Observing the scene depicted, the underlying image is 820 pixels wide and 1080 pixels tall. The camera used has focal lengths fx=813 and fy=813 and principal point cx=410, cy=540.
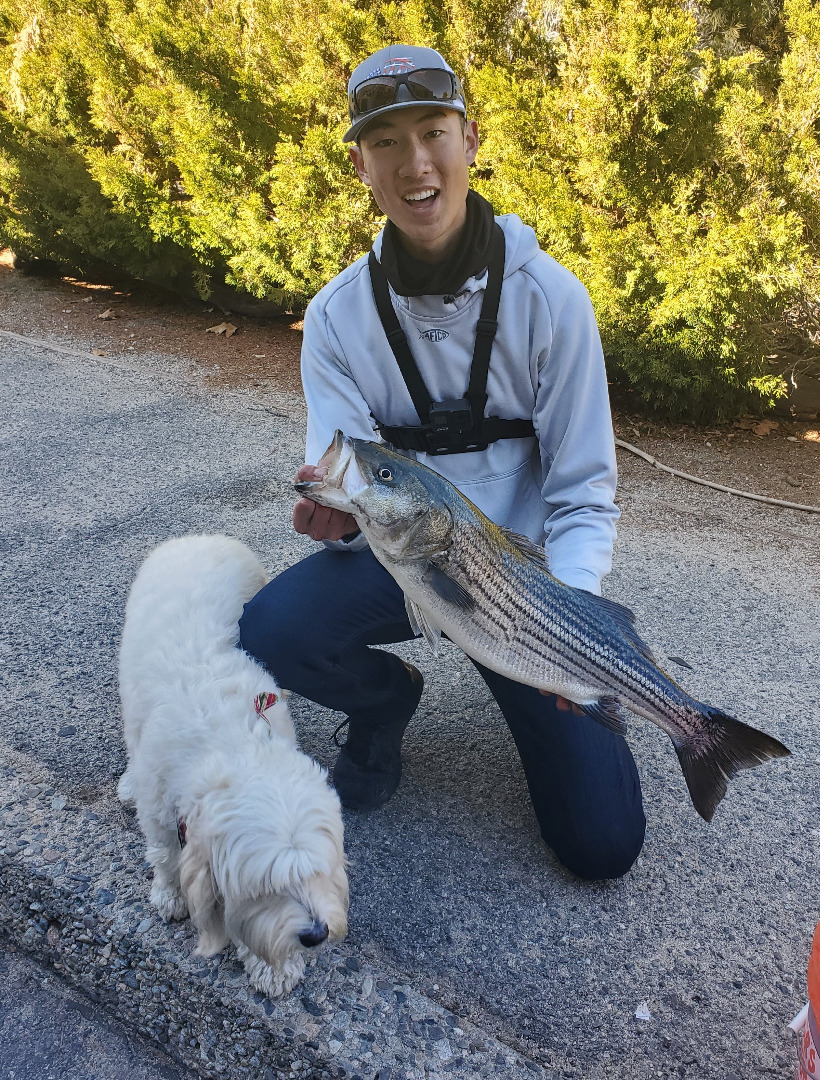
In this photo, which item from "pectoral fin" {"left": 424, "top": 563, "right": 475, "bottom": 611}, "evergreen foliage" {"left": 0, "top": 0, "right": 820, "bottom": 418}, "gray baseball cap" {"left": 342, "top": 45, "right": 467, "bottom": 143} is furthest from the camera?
"evergreen foliage" {"left": 0, "top": 0, "right": 820, "bottom": 418}

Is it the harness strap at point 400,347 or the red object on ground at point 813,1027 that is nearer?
the red object on ground at point 813,1027

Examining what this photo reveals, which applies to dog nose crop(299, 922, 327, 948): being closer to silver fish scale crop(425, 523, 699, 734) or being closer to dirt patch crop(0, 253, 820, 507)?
silver fish scale crop(425, 523, 699, 734)

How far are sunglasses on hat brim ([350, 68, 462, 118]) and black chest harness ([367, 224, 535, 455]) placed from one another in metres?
0.41

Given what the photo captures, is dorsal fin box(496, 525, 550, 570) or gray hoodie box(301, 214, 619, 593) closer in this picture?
dorsal fin box(496, 525, 550, 570)

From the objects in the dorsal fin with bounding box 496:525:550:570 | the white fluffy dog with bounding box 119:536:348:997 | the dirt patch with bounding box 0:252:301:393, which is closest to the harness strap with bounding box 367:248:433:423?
the dorsal fin with bounding box 496:525:550:570

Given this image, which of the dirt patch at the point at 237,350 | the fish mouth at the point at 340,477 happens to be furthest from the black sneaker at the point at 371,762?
the dirt patch at the point at 237,350

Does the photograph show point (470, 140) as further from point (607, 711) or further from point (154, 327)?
point (154, 327)

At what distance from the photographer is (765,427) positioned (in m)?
6.16

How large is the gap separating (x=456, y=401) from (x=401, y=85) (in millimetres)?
885

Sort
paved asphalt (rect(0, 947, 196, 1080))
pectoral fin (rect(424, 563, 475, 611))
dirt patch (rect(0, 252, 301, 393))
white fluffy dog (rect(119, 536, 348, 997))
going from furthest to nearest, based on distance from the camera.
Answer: dirt patch (rect(0, 252, 301, 393)) < paved asphalt (rect(0, 947, 196, 1080)) < white fluffy dog (rect(119, 536, 348, 997)) < pectoral fin (rect(424, 563, 475, 611))

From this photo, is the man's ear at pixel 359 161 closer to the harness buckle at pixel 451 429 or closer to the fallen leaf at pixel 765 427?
the harness buckle at pixel 451 429

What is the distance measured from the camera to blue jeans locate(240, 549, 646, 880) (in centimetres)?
245

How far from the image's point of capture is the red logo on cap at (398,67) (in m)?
2.26

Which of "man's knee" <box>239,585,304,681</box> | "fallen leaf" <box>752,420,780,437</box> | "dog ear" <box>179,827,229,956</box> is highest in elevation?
"man's knee" <box>239,585,304,681</box>
